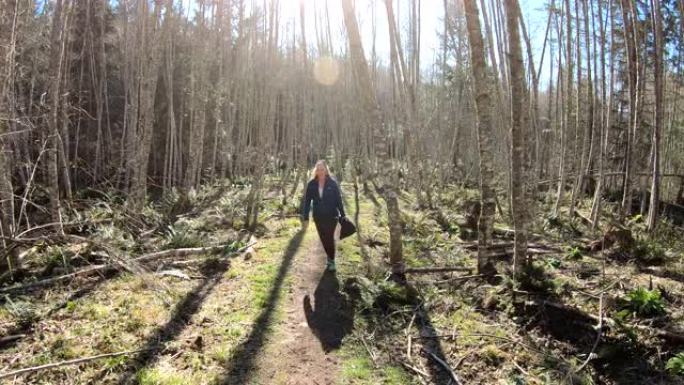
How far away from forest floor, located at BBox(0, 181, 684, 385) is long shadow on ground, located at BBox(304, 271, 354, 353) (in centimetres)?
2

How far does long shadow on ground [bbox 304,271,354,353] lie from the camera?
4.79m

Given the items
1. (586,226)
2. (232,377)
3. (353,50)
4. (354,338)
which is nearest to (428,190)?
(586,226)

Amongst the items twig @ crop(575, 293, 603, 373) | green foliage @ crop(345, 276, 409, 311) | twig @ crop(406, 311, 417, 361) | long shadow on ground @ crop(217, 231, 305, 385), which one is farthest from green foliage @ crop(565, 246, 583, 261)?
long shadow on ground @ crop(217, 231, 305, 385)

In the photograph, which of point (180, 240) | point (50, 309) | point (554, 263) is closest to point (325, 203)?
point (180, 240)

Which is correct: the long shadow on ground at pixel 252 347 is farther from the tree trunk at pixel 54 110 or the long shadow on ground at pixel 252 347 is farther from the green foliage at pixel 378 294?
the tree trunk at pixel 54 110

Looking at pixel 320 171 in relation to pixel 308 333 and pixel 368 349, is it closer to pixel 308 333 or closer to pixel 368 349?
pixel 308 333

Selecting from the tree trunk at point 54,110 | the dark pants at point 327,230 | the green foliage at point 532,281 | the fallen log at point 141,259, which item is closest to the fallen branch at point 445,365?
the green foliage at point 532,281

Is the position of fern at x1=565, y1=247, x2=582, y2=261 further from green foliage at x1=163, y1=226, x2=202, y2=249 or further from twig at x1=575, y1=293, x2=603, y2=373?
green foliage at x1=163, y1=226, x2=202, y2=249

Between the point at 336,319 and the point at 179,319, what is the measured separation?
1.73 metres

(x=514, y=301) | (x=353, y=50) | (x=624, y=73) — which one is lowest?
(x=514, y=301)

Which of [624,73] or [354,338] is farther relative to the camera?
[624,73]

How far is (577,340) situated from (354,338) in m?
2.18

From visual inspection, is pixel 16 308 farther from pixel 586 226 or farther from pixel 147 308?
pixel 586 226

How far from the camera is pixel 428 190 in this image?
13367 millimetres
